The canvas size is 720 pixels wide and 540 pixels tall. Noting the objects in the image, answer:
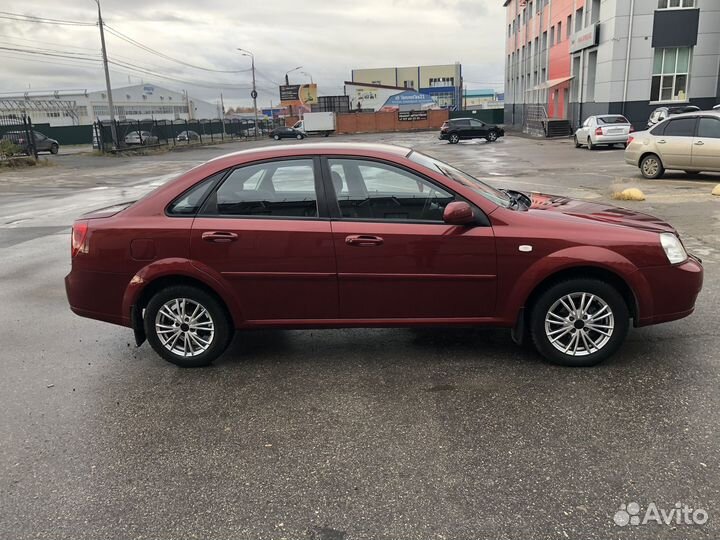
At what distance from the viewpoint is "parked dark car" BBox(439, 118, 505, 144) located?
3992cm

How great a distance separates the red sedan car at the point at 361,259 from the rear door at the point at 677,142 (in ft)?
34.7

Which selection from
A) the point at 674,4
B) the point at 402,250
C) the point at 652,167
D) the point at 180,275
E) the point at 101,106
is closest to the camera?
the point at 402,250

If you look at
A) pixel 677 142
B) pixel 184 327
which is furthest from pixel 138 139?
pixel 184 327

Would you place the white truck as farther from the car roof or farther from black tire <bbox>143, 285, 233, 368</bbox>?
black tire <bbox>143, 285, 233, 368</bbox>

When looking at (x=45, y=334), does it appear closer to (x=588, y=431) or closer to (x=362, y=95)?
(x=588, y=431)

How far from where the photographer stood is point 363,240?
4105 mm

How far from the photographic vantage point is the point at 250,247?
13.7 ft

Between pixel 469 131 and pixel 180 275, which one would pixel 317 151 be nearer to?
pixel 180 275

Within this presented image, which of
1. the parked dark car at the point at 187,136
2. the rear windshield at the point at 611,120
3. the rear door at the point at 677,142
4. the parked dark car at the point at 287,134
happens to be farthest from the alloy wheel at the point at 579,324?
the parked dark car at the point at 287,134

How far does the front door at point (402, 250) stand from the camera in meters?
4.09

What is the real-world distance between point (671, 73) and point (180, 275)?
3459 centimetres

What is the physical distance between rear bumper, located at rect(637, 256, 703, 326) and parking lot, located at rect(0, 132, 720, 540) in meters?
0.39

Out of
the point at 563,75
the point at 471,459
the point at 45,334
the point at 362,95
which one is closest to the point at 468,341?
the point at 471,459

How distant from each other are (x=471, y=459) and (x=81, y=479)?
2.12 meters
